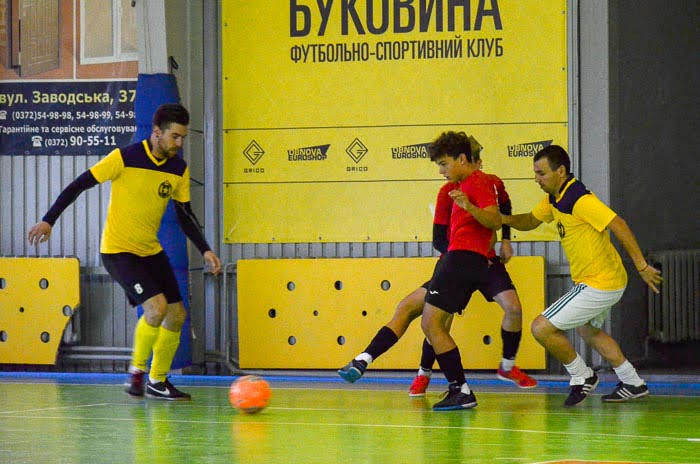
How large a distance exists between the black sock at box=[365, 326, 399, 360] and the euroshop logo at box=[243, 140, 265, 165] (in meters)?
3.24

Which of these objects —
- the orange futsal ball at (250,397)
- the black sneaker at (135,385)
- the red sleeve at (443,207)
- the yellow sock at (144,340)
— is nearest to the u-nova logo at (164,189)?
the yellow sock at (144,340)

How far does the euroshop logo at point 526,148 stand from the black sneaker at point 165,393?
4086 mm

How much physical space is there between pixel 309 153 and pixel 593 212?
4.17 m

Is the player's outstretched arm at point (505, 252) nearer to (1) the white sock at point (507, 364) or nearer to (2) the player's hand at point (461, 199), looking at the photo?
(1) the white sock at point (507, 364)

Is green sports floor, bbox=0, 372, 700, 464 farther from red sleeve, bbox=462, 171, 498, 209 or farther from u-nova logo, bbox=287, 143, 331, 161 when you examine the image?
u-nova logo, bbox=287, 143, 331, 161

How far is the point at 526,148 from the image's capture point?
12.0 m

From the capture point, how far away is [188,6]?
12.7m

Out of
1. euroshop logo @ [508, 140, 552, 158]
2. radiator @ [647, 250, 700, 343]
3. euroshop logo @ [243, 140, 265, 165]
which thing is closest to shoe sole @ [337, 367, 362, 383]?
euroshop logo @ [508, 140, 552, 158]

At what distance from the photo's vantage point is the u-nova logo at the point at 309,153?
1251 centimetres

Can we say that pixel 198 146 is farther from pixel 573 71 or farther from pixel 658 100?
pixel 658 100

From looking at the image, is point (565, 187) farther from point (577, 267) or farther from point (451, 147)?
point (451, 147)

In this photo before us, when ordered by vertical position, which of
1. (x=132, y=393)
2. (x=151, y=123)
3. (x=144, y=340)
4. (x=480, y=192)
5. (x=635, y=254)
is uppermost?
(x=151, y=123)

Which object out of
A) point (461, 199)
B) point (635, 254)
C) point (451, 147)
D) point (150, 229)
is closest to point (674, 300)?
point (635, 254)

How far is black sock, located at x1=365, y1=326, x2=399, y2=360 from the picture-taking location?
32.5 ft
